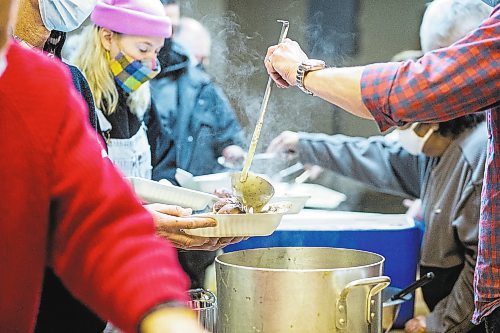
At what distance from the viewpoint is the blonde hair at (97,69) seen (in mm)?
2400

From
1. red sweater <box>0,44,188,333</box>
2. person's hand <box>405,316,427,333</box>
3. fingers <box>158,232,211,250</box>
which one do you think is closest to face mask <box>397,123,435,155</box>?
person's hand <box>405,316,427,333</box>

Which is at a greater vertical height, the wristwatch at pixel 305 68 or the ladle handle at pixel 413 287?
the wristwatch at pixel 305 68

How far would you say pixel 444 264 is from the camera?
2.57m

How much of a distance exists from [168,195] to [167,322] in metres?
1.16

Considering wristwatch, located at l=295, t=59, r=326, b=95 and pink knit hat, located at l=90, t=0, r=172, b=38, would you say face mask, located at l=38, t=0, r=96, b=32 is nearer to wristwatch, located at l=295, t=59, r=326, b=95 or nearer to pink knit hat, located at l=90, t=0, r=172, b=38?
wristwatch, located at l=295, t=59, r=326, b=95

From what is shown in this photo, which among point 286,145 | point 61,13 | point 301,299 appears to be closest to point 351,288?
point 301,299

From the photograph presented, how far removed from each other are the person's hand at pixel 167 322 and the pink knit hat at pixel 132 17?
1.76 m

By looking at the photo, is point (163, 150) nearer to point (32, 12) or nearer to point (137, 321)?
point (32, 12)

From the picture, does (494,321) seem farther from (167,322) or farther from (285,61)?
(167,322)

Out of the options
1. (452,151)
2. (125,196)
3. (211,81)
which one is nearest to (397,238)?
(452,151)

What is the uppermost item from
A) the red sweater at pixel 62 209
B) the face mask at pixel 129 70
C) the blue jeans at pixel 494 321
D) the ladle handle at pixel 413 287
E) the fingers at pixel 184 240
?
the face mask at pixel 129 70

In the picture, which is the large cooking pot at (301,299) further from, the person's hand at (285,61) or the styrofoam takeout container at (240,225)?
the person's hand at (285,61)

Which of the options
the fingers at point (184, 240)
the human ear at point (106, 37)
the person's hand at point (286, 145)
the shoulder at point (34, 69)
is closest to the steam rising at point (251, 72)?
the person's hand at point (286, 145)

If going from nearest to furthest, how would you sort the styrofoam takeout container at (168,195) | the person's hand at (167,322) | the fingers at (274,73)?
the person's hand at (167,322), the fingers at (274,73), the styrofoam takeout container at (168,195)
